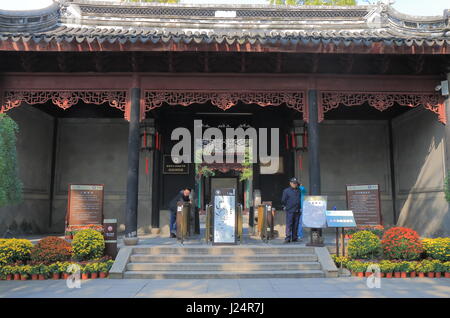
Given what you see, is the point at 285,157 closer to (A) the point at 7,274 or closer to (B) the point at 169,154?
(B) the point at 169,154

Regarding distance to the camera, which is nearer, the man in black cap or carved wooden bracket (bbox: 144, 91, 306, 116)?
the man in black cap

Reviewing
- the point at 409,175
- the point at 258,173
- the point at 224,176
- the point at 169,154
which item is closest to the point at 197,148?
the point at 169,154

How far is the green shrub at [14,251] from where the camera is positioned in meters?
6.76

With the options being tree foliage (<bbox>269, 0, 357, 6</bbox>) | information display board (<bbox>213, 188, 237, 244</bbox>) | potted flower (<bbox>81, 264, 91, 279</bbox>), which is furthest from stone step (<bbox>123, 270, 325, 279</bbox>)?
tree foliage (<bbox>269, 0, 357, 6</bbox>)

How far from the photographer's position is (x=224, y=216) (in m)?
8.11

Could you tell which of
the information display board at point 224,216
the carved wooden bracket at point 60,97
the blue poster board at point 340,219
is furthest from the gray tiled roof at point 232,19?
the blue poster board at point 340,219

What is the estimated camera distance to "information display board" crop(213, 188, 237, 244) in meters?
7.91

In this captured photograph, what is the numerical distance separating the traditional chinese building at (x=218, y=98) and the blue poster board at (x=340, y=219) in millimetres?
1183

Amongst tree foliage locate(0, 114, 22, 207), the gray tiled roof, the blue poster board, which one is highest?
the gray tiled roof

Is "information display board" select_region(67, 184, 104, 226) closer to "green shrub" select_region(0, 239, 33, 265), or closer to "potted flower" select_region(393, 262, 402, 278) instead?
"green shrub" select_region(0, 239, 33, 265)

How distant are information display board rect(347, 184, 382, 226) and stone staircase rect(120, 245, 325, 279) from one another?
97.9 inches

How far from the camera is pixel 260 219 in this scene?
31.1 feet

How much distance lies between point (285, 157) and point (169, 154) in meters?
3.95

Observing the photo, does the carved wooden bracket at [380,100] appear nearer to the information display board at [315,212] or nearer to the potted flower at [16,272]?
the information display board at [315,212]
